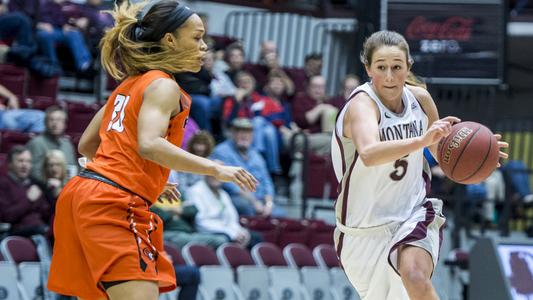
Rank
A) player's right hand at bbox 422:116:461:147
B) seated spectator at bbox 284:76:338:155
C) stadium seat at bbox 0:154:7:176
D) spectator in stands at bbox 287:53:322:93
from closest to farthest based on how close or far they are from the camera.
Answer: player's right hand at bbox 422:116:461:147 < stadium seat at bbox 0:154:7:176 < seated spectator at bbox 284:76:338:155 < spectator in stands at bbox 287:53:322:93

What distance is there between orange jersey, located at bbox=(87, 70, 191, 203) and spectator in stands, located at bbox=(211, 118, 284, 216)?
6.28 metres

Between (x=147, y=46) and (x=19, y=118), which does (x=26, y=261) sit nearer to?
(x=19, y=118)

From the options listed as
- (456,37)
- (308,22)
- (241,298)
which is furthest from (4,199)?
(308,22)

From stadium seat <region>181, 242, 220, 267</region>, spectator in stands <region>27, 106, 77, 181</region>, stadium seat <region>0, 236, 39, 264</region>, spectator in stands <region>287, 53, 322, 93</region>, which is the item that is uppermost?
spectator in stands <region>287, 53, 322, 93</region>

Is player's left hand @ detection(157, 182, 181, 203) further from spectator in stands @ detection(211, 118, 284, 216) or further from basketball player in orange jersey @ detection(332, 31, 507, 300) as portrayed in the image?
spectator in stands @ detection(211, 118, 284, 216)

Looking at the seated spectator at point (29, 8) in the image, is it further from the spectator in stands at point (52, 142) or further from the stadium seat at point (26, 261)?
the stadium seat at point (26, 261)

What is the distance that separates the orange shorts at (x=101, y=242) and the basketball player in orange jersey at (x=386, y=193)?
112cm

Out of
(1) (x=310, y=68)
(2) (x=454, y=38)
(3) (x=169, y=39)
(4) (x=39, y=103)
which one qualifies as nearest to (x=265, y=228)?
(4) (x=39, y=103)

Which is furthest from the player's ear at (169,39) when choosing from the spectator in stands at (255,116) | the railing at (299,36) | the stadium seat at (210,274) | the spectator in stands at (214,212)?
the railing at (299,36)

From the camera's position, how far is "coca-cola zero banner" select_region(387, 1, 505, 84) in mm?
14219

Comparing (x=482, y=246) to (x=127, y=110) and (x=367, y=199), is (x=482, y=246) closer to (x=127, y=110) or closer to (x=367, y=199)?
(x=367, y=199)

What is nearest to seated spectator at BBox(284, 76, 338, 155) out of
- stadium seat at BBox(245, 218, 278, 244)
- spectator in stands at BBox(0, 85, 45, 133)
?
stadium seat at BBox(245, 218, 278, 244)

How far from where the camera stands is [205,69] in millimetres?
12305

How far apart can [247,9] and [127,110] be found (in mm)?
12252
